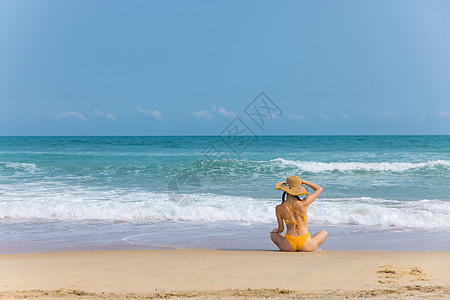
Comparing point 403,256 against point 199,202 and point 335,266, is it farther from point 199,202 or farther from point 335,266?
point 199,202

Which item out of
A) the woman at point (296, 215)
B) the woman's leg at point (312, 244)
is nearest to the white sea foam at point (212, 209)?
the woman's leg at point (312, 244)

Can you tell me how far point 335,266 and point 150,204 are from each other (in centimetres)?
597

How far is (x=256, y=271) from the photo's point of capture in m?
5.18

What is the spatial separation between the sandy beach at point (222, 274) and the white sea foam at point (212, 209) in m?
2.66

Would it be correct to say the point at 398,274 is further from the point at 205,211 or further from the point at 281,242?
the point at 205,211

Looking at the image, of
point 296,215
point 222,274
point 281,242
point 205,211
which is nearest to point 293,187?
point 296,215

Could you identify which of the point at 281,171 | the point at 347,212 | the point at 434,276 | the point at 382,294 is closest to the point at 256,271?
the point at 382,294

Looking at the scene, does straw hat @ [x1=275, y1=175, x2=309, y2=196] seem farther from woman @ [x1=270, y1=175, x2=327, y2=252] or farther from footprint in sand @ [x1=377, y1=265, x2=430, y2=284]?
footprint in sand @ [x1=377, y1=265, x2=430, y2=284]

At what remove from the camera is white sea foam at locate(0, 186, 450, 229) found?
8.81m

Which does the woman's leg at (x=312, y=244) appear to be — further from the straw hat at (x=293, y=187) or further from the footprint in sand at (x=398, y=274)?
the footprint in sand at (x=398, y=274)

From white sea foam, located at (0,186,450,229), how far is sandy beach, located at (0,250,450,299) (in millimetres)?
2660

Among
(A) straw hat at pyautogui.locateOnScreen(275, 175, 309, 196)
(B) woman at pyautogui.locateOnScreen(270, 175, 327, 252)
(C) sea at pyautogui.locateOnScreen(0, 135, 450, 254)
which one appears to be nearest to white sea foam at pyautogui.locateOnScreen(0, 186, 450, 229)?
(C) sea at pyautogui.locateOnScreen(0, 135, 450, 254)

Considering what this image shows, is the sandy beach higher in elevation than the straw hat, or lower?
lower

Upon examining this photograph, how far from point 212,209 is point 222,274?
4796mm
